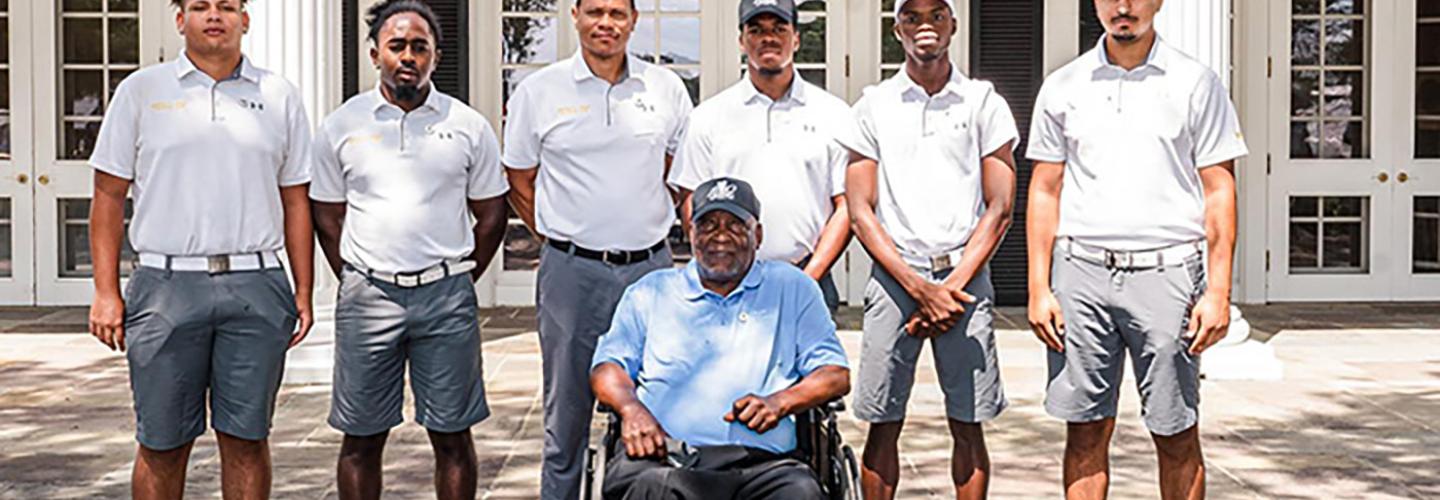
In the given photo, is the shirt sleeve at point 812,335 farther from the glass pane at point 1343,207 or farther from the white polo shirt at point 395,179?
the glass pane at point 1343,207

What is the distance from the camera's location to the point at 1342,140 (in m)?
10.4

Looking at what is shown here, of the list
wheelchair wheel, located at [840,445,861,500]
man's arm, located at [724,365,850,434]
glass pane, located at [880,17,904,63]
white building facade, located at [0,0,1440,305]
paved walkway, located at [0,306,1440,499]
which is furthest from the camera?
glass pane, located at [880,17,904,63]

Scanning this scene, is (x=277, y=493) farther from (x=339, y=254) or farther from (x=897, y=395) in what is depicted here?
(x=897, y=395)

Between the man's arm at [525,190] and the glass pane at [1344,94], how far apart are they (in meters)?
7.25

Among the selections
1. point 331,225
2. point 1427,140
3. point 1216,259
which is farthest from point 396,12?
point 1427,140

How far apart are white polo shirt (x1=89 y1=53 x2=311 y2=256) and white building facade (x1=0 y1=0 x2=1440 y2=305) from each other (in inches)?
210

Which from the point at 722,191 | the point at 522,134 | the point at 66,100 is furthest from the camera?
the point at 66,100

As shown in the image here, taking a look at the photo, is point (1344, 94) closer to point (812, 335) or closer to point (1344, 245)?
point (1344, 245)

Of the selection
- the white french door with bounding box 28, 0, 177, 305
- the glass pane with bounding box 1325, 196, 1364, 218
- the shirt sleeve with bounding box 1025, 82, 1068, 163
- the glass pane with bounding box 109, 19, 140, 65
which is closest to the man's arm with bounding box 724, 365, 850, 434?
the shirt sleeve with bounding box 1025, 82, 1068, 163

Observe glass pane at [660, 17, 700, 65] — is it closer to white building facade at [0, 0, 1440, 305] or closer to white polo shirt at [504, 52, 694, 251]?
white building facade at [0, 0, 1440, 305]

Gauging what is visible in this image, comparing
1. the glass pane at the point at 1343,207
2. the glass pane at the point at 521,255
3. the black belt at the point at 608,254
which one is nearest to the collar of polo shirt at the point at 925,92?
the black belt at the point at 608,254

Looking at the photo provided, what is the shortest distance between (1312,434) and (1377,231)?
15.8ft

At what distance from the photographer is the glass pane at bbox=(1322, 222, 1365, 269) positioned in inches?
410

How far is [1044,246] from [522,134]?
129 cm
